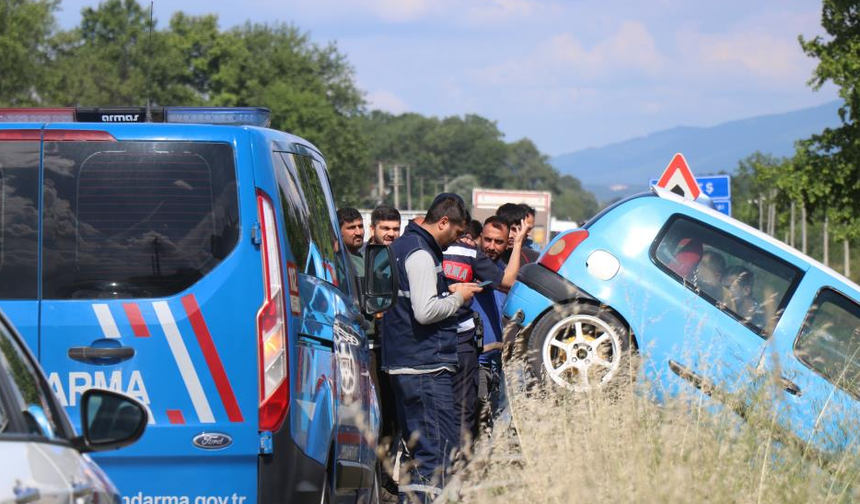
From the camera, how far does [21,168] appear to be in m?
5.31

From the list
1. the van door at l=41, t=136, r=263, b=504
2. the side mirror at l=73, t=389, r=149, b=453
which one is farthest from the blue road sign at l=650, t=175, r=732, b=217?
the side mirror at l=73, t=389, r=149, b=453

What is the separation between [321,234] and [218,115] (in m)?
0.74

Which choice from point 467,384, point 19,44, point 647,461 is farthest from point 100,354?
point 19,44

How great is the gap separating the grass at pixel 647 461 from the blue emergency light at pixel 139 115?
1800mm

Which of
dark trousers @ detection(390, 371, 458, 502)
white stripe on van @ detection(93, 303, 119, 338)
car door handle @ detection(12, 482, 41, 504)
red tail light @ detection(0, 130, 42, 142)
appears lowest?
dark trousers @ detection(390, 371, 458, 502)

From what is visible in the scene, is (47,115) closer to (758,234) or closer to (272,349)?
(272,349)

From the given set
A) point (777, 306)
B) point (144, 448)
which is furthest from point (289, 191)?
point (777, 306)

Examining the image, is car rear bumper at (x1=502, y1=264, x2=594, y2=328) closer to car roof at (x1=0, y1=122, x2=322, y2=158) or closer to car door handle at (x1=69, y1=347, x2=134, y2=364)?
car roof at (x1=0, y1=122, x2=322, y2=158)

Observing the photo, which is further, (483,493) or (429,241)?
(429,241)

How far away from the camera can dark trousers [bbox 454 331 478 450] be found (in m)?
8.41

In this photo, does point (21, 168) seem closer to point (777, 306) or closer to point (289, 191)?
point (289, 191)

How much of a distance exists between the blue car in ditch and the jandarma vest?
0.70m

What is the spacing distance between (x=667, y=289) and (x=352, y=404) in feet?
9.62

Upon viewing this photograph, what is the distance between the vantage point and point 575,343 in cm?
895
